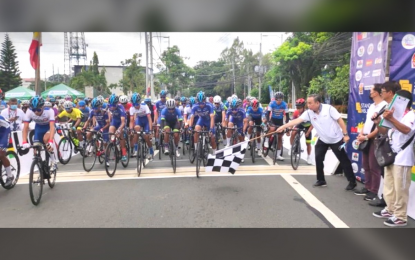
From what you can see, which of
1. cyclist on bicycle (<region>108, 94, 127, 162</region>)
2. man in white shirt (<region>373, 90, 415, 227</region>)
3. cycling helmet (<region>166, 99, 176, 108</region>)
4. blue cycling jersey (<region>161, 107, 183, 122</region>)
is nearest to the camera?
man in white shirt (<region>373, 90, 415, 227</region>)

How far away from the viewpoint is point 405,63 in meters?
4.83

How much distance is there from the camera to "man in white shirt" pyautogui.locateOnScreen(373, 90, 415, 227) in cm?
389

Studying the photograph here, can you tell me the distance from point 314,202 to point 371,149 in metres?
1.35

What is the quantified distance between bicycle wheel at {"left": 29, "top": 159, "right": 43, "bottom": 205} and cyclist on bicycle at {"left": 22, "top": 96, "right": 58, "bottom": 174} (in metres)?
0.42

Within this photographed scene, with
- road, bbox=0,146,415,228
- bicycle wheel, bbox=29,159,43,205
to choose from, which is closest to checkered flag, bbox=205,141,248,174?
road, bbox=0,146,415,228

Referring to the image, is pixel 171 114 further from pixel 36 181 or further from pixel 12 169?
pixel 36 181

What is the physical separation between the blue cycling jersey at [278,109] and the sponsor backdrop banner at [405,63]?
3.87 m

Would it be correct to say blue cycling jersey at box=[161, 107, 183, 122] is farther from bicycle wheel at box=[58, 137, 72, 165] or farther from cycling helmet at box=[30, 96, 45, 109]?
cycling helmet at box=[30, 96, 45, 109]

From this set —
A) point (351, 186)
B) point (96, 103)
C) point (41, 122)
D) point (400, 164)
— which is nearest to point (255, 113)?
point (351, 186)

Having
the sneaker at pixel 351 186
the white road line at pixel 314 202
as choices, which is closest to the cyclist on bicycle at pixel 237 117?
the white road line at pixel 314 202

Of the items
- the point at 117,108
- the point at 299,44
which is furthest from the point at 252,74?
the point at 117,108

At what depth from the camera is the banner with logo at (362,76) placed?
18.3ft

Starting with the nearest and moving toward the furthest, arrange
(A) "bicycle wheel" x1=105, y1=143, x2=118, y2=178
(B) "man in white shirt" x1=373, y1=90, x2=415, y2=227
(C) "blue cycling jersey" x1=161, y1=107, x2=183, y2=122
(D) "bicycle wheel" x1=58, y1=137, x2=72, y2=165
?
1. (B) "man in white shirt" x1=373, y1=90, x2=415, y2=227
2. (A) "bicycle wheel" x1=105, y1=143, x2=118, y2=178
3. (D) "bicycle wheel" x1=58, y1=137, x2=72, y2=165
4. (C) "blue cycling jersey" x1=161, y1=107, x2=183, y2=122
